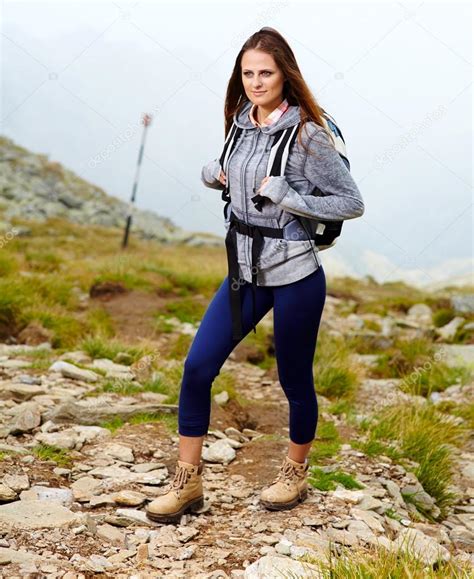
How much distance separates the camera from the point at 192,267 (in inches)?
577

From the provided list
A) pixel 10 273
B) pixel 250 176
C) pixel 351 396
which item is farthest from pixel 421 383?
pixel 10 273

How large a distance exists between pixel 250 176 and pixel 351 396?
14.3 feet

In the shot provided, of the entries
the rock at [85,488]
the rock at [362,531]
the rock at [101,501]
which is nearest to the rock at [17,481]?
the rock at [85,488]

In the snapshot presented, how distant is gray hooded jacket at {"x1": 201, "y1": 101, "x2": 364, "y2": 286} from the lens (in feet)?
11.9

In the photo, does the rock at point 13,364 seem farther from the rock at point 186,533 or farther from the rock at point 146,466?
the rock at point 186,533

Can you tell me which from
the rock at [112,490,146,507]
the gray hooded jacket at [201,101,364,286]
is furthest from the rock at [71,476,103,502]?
the gray hooded jacket at [201,101,364,286]

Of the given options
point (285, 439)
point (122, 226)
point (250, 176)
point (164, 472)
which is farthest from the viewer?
point (122, 226)

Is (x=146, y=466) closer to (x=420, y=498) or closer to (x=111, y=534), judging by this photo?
(x=111, y=534)

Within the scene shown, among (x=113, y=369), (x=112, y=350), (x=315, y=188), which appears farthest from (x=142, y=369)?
(x=315, y=188)

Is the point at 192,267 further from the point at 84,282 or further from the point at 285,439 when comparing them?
the point at 285,439

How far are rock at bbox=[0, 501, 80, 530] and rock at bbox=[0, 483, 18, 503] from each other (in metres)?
0.11

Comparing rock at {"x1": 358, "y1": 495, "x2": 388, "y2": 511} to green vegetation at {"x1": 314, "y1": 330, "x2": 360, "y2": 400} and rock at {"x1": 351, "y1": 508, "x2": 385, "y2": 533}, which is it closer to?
rock at {"x1": 351, "y1": 508, "x2": 385, "y2": 533}

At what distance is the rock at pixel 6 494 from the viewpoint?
394cm

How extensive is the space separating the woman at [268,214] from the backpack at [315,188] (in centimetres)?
3
